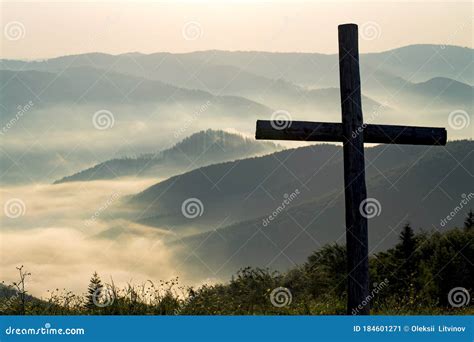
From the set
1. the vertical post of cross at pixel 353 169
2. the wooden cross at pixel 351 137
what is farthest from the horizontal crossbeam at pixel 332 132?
the vertical post of cross at pixel 353 169

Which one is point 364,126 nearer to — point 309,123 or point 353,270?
point 309,123

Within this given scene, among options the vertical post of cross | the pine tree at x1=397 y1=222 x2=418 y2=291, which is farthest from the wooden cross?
the pine tree at x1=397 y1=222 x2=418 y2=291

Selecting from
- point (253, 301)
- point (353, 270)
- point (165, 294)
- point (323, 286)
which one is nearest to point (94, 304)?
point (165, 294)

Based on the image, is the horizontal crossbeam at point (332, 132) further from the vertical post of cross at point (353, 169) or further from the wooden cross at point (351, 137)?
the vertical post of cross at point (353, 169)

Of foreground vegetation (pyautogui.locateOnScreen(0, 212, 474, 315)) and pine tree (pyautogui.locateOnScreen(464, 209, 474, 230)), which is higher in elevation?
pine tree (pyautogui.locateOnScreen(464, 209, 474, 230))

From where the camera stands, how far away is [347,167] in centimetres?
1209

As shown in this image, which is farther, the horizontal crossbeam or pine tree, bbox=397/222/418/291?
pine tree, bbox=397/222/418/291

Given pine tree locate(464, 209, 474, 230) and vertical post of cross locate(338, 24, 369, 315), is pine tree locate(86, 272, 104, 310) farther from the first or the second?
pine tree locate(464, 209, 474, 230)

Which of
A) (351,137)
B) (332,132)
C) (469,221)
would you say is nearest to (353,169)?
(351,137)

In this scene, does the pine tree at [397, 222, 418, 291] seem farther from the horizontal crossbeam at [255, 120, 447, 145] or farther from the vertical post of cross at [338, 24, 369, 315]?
the vertical post of cross at [338, 24, 369, 315]

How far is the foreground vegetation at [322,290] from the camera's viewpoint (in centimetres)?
1202

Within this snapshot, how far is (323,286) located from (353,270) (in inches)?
137

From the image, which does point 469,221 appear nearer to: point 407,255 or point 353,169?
point 407,255

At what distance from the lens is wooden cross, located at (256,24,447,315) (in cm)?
1190
